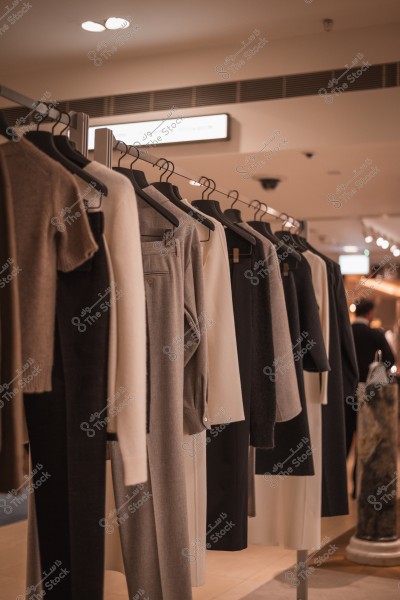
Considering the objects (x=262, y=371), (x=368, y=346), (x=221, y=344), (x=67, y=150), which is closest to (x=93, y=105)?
(x=368, y=346)

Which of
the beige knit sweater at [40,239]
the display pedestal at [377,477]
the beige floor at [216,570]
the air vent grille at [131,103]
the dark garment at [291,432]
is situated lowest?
the beige floor at [216,570]

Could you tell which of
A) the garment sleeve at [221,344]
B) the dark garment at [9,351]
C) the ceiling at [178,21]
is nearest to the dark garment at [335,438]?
the garment sleeve at [221,344]

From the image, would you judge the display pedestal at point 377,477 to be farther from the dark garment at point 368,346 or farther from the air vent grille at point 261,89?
the air vent grille at point 261,89

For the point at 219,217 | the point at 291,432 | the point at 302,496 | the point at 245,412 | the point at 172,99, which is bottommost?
the point at 302,496

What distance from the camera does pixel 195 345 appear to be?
7.98 ft

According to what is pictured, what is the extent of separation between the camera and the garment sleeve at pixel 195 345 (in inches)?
95.6

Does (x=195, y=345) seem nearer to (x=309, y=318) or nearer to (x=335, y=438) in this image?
(x=309, y=318)

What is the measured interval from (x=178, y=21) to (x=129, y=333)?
4509 mm

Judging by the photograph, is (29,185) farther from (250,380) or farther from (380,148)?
(380,148)

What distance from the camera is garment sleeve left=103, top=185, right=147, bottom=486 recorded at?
1910 millimetres

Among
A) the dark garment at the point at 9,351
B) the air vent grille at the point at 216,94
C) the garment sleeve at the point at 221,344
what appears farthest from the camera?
the air vent grille at the point at 216,94

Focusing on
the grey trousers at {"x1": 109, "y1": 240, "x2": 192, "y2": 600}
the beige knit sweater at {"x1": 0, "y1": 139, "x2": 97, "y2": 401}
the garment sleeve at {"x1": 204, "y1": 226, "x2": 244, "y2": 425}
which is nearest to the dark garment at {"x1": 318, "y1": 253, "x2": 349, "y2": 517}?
the garment sleeve at {"x1": 204, "y1": 226, "x2": 244, "y2": 425}

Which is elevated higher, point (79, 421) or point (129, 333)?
point (129, 333)

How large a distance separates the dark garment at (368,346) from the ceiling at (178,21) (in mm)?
2629
